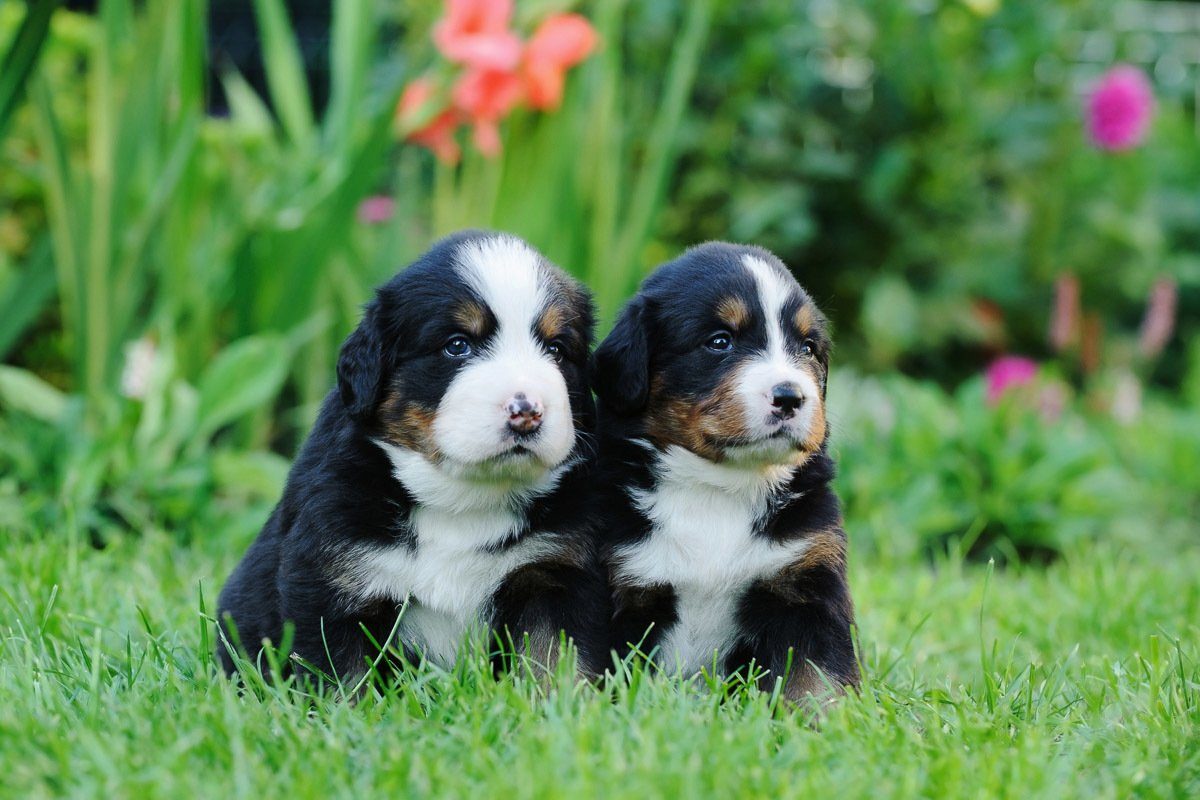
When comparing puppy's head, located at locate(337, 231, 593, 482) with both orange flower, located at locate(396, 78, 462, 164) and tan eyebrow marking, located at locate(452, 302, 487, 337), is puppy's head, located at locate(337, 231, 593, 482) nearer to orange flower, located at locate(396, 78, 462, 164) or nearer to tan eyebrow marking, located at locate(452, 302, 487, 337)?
tan eyebrow marking, located at locate(452, 302, 487, 337)

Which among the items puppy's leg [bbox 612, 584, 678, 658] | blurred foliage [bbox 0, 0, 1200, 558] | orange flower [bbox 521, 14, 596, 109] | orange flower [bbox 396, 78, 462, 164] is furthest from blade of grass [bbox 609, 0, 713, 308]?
puppy's leg [bbox 612, 584, 678, 658]

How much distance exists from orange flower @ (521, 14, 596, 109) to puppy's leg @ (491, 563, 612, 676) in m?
3.25

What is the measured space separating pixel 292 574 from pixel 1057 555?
13.3ft

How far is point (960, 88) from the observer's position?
311 inches

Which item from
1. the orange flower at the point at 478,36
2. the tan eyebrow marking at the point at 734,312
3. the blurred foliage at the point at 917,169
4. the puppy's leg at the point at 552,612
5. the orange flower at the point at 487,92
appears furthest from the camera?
the blurred foliage at the point at 917,169

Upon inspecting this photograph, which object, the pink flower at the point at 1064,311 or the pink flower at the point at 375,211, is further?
the pink flower at the point at 1064,311

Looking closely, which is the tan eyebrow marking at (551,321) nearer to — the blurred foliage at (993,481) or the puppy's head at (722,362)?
the puppy's head at (722,362)

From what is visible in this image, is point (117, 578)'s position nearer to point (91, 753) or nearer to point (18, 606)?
point (18, 606)

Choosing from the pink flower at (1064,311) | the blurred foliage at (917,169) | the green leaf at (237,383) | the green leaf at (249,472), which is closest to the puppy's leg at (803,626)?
the green leaf at (249,472)

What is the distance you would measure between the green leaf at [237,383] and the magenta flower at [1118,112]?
17.2ft

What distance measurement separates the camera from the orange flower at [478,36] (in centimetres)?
568

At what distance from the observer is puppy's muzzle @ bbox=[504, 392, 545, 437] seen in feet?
Result: 9.27

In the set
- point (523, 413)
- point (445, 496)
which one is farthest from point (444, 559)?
point (523, 413)

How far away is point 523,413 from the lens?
2826 millimetres
